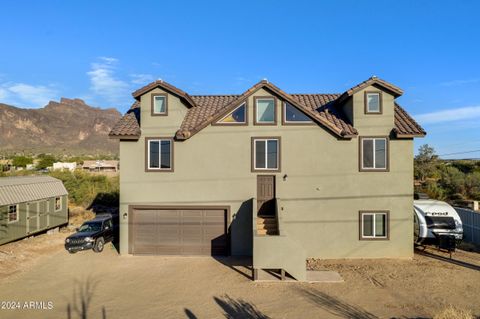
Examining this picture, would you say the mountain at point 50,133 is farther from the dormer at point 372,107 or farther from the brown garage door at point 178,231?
the dormer at point 372,107

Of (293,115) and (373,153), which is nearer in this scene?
(373,153)

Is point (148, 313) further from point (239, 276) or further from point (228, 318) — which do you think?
point (239, 276)

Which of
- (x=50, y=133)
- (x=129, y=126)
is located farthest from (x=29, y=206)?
(x=50, y=133)

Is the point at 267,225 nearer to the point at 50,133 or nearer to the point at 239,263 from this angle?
the point at 239,263

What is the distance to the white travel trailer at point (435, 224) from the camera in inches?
686

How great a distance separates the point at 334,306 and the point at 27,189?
1819 cm

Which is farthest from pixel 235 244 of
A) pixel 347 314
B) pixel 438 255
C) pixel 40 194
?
pixel 40 194

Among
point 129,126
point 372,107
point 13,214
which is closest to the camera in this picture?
point 372,107

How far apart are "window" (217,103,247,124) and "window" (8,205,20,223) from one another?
1216 cm

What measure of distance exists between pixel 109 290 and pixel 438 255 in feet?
50.9

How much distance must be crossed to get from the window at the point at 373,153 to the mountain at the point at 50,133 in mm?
101112

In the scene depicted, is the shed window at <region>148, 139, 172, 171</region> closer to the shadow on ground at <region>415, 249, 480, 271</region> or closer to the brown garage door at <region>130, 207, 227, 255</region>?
the brown garage door at <region>130, 207, 227, 255</region>

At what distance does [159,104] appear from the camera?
17.1m

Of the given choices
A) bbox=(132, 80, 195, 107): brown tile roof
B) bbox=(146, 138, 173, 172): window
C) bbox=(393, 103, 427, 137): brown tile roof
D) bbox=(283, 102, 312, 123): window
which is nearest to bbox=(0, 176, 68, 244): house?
bbox=(146, 138, 173, 172): window
